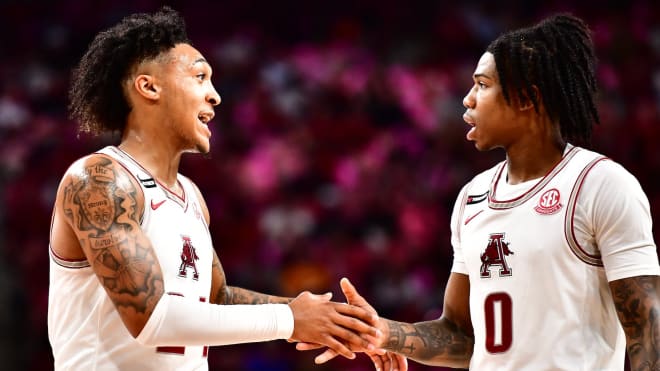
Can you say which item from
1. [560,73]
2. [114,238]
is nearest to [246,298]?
[114,238]

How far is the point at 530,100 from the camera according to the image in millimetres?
3201

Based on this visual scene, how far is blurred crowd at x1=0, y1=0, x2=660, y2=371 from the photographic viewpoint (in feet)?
21.6

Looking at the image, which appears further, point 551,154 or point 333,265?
point 333,265

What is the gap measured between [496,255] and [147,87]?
145 centimetres

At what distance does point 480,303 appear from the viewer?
3.11m

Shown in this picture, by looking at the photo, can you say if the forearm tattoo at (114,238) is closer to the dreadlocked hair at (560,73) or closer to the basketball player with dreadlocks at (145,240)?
the basketball player with dreadlocks at (145,240)

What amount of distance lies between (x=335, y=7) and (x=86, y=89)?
18.8 ft

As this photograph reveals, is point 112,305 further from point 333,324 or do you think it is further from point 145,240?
point 333,324

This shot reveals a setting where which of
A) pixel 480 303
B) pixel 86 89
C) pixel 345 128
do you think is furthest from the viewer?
pixel 345 128

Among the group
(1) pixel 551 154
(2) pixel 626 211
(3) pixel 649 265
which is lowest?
(3) pixel 649 265

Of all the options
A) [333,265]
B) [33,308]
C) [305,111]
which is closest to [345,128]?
[305,111]

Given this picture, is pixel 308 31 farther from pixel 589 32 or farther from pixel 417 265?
pixel 589 32

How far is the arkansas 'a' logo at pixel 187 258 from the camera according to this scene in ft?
10.4

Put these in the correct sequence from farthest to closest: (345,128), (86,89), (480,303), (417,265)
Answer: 1. (345,128)
2. (417,265)
3. (86,89)
4. (480,303)
